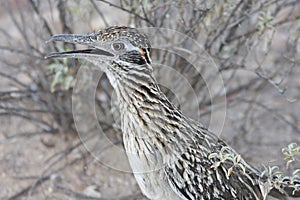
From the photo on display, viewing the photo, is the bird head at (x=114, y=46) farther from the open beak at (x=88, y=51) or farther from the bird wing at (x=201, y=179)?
the bird wing at (x=201, y=179)

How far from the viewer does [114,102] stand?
165 inches

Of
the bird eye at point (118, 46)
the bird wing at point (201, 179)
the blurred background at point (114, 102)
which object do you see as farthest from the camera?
the blurred background at point (114, 102)

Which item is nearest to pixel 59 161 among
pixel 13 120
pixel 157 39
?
pixel 13 120

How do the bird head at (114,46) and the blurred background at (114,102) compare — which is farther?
the blurred background at (114,102)

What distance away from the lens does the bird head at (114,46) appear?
9.59 ft

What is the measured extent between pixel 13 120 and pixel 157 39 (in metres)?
1.61

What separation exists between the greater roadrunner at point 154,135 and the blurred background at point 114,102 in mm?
825

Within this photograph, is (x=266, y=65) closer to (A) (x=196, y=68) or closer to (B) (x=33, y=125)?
(A) (x=196, y=68)

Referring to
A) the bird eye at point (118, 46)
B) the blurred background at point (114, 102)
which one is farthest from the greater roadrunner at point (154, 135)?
the blurred background at point (114, 102)

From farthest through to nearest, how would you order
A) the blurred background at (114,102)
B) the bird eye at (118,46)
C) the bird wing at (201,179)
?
A: the blurred background at (114,102) < the bird wing at (201,179) < the bird eye at (118,46)

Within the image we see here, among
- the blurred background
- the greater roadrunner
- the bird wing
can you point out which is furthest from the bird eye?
the blurred background

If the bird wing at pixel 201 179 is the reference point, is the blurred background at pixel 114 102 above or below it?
above

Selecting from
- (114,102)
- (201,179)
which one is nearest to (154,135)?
(201,179)

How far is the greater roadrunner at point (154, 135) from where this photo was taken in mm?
2947
